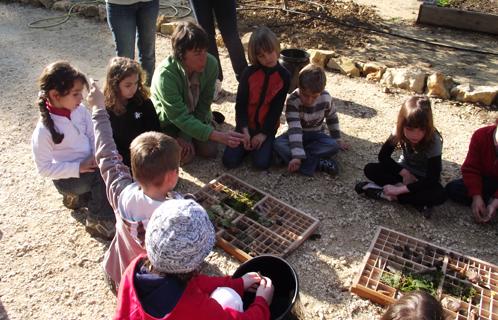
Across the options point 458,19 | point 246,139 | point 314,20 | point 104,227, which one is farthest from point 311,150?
point 458,19

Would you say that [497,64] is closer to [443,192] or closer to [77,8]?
[443,192]

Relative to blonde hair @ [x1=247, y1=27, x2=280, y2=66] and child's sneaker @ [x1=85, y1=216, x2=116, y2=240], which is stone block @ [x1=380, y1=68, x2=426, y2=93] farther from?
child's sneaker @ [x1=85, y1=216, x2=116, y2=240]

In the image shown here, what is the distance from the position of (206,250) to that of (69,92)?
1.66m

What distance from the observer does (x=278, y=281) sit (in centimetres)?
211

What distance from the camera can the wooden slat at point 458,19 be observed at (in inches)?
242

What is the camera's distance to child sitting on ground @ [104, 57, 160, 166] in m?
2.83

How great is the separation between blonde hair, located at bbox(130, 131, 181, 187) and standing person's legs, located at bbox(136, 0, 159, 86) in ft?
7.42

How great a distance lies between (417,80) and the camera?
15.4 feet

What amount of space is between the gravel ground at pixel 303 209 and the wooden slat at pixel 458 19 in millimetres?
2436

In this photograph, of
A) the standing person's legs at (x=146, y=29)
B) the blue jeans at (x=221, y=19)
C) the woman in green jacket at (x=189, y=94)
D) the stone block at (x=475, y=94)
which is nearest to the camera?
the woman in green jacket at (x=189, y=94)

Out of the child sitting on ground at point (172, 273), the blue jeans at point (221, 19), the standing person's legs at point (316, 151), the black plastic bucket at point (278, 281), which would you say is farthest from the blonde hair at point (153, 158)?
the blue jeans at point (221, 19)

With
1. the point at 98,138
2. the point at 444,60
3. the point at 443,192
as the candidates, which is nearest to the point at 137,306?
the point at 98,138

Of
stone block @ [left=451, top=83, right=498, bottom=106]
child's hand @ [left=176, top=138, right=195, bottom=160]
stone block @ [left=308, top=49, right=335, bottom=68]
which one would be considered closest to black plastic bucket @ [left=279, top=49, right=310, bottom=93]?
stone block @ [left=308, top=49, right=335, bottom=68]

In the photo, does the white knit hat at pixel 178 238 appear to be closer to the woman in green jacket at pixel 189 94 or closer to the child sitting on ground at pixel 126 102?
the child sitting on ground at pixel 126 102
